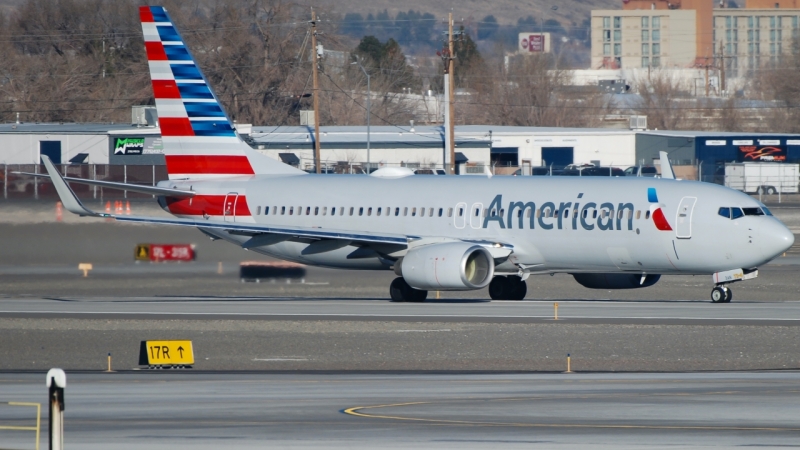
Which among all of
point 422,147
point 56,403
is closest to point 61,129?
point 422,147

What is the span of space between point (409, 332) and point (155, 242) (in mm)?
10901

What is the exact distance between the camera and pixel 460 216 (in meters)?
35.8

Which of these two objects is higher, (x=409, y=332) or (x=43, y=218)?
(x=43, y=218)

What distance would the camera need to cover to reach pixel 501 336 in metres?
27.9

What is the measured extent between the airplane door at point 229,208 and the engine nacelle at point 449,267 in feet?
21.3

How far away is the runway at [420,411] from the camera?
47.8 ft

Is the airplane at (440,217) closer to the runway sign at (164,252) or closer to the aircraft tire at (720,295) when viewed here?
the aircraft tire at (720,295)

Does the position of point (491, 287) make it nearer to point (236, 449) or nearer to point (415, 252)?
point (415, 252)

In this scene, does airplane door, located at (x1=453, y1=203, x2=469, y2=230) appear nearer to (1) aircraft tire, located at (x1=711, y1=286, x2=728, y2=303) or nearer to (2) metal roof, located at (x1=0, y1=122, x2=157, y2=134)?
(1) aircraft tire, located at (x1=711, y1=286, x2=728, y2=303)

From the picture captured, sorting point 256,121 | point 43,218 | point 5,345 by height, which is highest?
point 256,121

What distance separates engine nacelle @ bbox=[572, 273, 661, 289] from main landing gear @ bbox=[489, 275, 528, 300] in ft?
5.37

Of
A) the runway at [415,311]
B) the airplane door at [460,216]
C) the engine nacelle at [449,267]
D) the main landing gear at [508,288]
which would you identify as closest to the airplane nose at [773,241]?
the runway at [415,311]

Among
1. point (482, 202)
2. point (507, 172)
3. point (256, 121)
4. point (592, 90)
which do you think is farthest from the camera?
point (592, 90)

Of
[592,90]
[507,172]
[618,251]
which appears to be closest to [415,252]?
[618,251]
